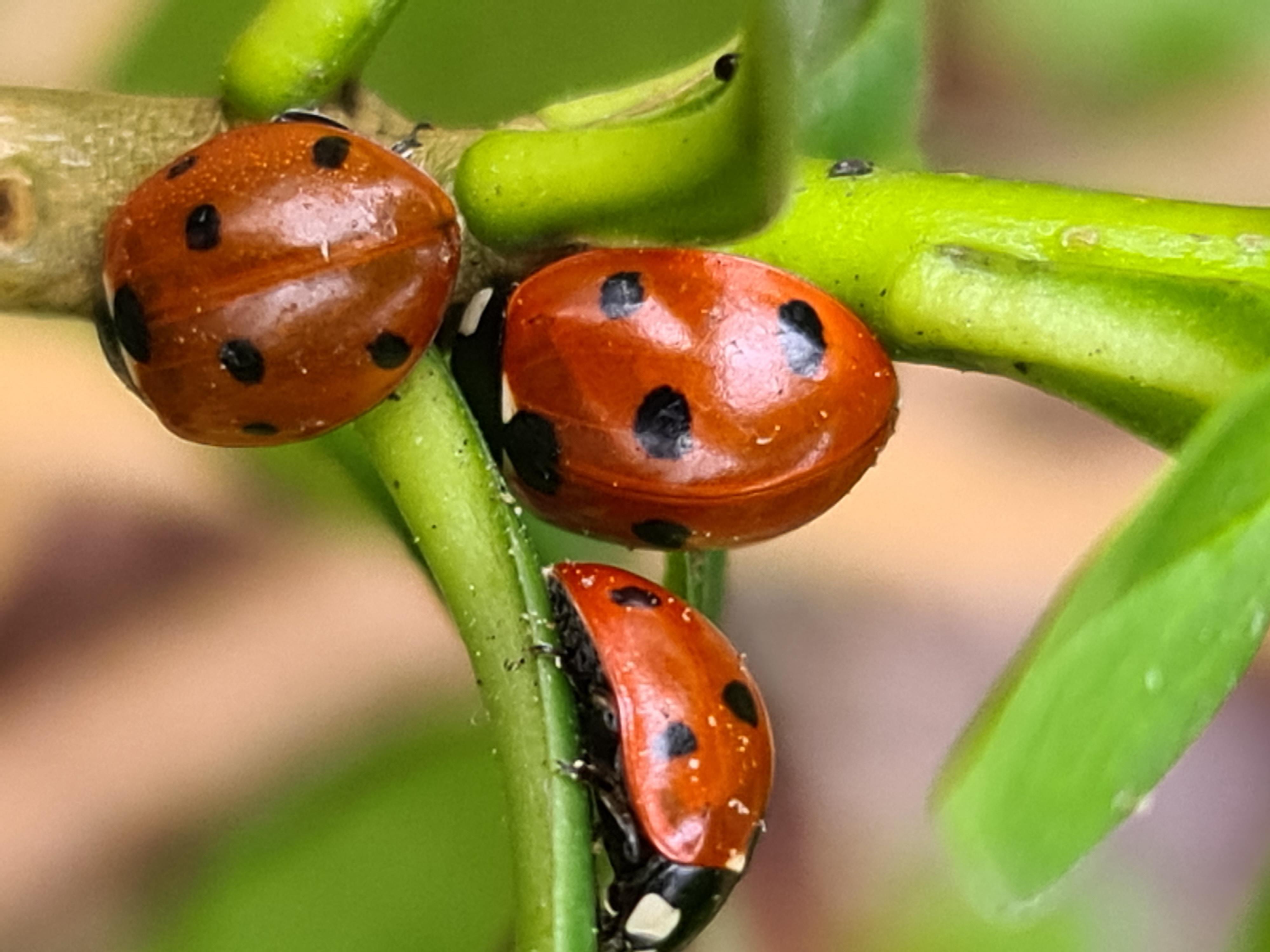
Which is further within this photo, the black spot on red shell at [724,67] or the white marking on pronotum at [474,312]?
the white marking on pronotum at [474,312]

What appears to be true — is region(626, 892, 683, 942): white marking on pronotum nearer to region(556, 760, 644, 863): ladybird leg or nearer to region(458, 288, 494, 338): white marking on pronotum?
region(556, 760, 644, 863): ladybird leg

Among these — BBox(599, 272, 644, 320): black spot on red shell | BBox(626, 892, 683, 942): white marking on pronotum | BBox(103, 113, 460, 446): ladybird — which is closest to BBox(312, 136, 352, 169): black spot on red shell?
BBox(103, 113, 460, 446): ladybird

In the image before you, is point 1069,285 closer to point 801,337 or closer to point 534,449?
point 801,337

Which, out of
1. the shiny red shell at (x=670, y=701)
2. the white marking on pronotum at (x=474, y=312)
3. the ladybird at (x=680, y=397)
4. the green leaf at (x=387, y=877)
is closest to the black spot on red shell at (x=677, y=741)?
the shiny red shell at (x=670, y=701)

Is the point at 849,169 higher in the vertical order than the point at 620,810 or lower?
higher

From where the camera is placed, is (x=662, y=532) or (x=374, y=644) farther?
(x=374, y=644)

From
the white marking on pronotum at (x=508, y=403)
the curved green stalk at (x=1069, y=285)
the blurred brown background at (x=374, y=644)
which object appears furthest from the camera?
the blurred brown background at (x=374, y=644)

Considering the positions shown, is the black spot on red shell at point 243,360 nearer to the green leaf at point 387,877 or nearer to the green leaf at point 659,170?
the green leaf at point 659,170

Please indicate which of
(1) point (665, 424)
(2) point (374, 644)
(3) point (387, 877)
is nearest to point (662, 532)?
(1) point (665, 424)
